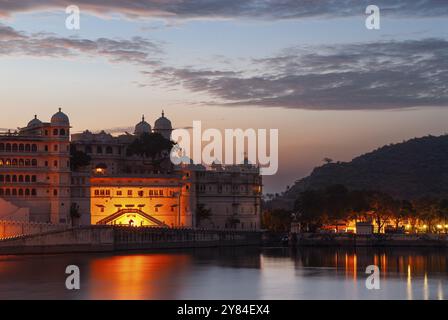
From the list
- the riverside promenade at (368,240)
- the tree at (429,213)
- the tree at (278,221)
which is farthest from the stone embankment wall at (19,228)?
the tree at (429,213)

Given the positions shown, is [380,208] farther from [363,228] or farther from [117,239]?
[117,239]

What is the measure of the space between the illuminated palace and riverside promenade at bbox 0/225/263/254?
507 cm

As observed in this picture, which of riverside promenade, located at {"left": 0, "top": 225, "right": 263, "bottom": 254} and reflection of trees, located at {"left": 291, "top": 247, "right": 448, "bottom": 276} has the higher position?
riverside promenade, located at {"left": 0, "top": 225, "right": 263, "bottom": 254}

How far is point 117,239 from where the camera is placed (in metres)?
106

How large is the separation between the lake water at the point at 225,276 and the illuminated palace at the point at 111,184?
13.4 m

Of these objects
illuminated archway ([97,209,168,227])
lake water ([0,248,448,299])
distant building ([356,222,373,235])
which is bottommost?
lake water ([0,248,448,299])

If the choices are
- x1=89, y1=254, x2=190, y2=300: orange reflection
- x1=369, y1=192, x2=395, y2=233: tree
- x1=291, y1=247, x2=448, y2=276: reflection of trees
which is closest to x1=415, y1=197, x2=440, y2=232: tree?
x1=369, y1=192, x2=395, y2=233: tree

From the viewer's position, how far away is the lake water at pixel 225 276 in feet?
214

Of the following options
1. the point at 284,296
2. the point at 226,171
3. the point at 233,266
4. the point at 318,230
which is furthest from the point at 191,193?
the point at 284,296

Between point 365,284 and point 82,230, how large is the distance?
38629mm

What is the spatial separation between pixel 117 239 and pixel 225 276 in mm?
30675

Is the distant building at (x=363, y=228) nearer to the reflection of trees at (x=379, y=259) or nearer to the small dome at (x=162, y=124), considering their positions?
the reflection of trees at (x=379, y=259)

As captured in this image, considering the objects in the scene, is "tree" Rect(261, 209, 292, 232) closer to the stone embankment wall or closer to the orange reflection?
the orange reflection

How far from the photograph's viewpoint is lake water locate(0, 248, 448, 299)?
6531 cm
